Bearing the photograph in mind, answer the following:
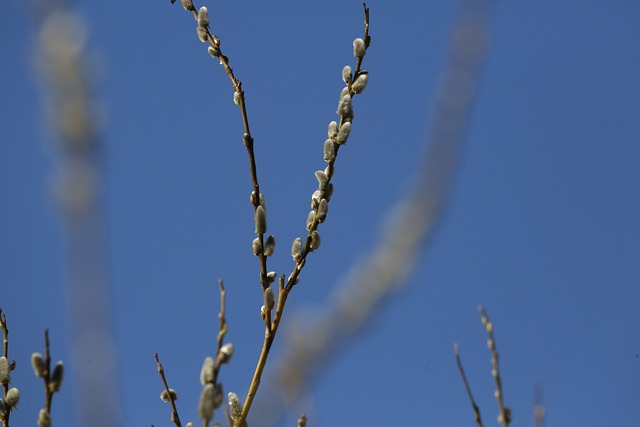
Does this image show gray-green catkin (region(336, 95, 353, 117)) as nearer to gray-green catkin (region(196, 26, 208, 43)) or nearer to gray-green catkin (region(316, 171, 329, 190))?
gray-green catkin (region(316, 171, 329, 190))

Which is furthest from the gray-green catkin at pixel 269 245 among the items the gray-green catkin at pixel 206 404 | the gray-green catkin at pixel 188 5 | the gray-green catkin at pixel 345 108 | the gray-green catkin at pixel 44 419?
the gray-green catkin at pixel 188 5

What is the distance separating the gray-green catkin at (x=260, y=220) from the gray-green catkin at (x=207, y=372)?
43 centimetres

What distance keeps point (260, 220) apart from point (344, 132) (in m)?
0.32

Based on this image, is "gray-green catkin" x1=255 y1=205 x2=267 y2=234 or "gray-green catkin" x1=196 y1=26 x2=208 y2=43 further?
"gray-green catkin" x1=196 y1=26 x2=208 y2=43

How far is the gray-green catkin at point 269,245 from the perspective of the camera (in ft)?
5.25

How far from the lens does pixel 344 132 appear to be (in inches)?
68.0

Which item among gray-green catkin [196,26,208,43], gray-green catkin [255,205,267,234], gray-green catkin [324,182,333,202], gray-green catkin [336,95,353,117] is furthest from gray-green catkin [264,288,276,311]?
gray-green catkin [196,26,208,43]

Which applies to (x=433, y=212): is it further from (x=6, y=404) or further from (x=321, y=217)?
(x=6, y=404)

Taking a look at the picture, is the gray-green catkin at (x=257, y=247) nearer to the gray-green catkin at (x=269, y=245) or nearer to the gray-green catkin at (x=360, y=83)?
the gray-green catkin at (x=269, y=245)

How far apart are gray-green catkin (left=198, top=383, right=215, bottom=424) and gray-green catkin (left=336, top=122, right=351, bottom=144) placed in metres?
0.78

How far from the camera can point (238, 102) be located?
166 cm

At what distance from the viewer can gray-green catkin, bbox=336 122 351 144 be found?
1.72 metres

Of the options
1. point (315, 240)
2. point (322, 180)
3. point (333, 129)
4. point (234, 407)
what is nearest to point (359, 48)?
point (333, 129)

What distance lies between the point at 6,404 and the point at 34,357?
555 mm
